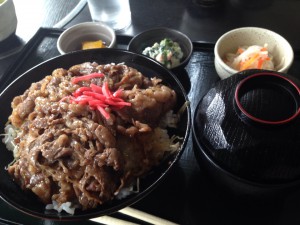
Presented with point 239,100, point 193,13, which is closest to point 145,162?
point 239,100

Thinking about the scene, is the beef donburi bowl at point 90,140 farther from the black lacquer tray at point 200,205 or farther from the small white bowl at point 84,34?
the small white bowl at point 84,34

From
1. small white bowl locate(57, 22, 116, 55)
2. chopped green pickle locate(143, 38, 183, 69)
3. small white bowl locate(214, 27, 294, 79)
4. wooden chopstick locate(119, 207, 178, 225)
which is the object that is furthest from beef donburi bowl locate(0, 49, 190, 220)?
small white bowl locate(57, 22, 116, 55)

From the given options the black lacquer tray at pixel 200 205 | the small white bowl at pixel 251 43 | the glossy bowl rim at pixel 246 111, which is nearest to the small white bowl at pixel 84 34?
the small white bowl at pixel 251 43

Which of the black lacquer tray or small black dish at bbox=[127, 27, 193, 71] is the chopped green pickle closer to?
small black dish at bbox=[127, 27, 193, 71]

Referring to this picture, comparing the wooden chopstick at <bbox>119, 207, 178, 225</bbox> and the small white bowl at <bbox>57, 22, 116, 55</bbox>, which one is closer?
the wooden chopstick at <bbox>119, 207, 178, 225</bbox>

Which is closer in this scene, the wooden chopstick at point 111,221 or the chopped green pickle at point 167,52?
the wooden chopstick at point 111,221

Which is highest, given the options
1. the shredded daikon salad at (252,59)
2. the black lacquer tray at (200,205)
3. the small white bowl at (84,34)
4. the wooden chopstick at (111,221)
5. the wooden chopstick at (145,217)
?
the small white bowl at (84,34)
